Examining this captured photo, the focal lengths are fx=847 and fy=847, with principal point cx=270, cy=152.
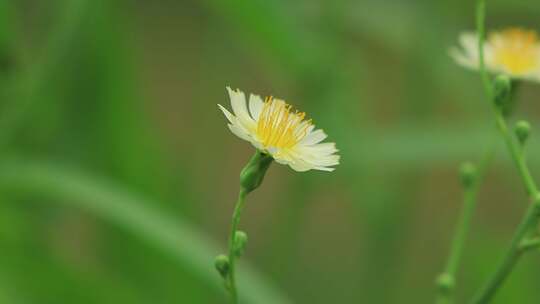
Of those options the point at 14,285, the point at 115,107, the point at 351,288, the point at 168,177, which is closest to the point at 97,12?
the point at 115,107

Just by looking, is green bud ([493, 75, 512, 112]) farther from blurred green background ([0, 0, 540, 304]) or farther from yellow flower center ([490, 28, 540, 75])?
blurred green background ([0, 0, 540, 304])

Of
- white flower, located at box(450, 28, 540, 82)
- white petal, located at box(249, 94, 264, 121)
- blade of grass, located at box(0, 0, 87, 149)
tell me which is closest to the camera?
white petal, located at box(249, 94, 264, 121)

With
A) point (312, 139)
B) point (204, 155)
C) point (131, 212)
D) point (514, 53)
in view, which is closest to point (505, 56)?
point (514, 53)

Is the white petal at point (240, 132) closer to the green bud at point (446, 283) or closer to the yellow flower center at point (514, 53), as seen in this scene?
the green bud at point (446, 283)

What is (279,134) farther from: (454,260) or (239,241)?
(454,260)

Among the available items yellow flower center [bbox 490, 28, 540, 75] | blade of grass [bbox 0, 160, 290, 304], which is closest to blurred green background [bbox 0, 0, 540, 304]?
blade of grass [bbox 0, 160, 290, 304]
